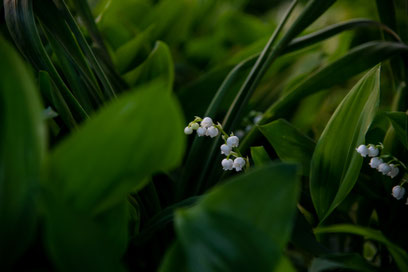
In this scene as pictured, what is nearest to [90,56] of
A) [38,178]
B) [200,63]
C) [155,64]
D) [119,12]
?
[155,64]

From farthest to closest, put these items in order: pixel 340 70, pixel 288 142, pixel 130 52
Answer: pixel 130 52
pixel 340 70
pixel 288 142

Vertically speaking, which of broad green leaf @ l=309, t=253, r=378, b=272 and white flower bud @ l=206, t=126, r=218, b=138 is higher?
white flower bud @ l=206, t=126, r=218, b=138

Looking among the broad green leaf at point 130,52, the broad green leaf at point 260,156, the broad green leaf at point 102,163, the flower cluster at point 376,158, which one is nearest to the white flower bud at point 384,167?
the flower cluster at point 376,158

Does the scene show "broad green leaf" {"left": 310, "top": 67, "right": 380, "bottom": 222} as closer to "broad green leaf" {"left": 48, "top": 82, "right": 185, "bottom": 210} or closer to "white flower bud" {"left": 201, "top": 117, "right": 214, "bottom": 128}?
"white flower bud" {"left": 201, "top": 117, "right": 214, "bottom": 128}

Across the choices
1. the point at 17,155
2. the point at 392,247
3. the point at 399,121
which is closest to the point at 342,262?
the point at 392,247

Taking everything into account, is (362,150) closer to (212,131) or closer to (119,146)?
(212,131)

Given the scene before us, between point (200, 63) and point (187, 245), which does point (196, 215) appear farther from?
point (200, 63)

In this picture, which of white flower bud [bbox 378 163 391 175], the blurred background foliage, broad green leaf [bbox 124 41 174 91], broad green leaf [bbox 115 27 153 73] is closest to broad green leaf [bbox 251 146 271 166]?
the blurred background foliage
